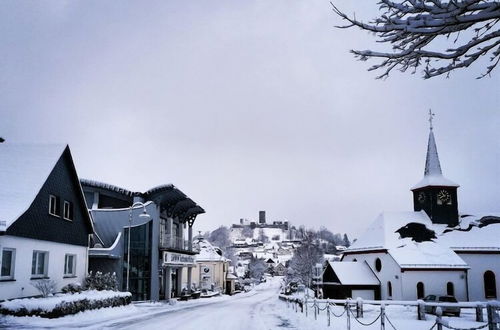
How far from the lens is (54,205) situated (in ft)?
91.8

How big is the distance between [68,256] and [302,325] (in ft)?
54.3

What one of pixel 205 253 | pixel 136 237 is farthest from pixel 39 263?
pixel 205 253

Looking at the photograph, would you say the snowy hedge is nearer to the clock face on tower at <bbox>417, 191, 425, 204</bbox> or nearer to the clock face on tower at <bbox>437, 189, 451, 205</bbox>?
the clock face on tower at <bbox>417, 191, 425, 204</bbox>

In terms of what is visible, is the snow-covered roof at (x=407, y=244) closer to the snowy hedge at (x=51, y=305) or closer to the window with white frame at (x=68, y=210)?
the window with white frame at (x=68, y=210)

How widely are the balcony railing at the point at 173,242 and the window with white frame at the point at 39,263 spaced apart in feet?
61.5

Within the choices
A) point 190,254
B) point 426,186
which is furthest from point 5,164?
point 426,186

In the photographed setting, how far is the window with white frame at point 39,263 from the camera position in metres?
25.2

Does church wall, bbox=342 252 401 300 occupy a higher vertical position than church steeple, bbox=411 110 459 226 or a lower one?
lower

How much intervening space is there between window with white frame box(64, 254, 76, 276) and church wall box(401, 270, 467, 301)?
27128 millimetres

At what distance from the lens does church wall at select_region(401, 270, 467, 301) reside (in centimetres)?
4188

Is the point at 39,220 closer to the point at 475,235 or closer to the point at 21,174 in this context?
the point at 21,174

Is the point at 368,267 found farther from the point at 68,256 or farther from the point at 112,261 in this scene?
the point at 68,256

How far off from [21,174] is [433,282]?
1343 inches

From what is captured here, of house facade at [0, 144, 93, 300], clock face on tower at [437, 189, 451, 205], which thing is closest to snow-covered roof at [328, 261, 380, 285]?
clock face on tower at [437, 189, 451, 205]
